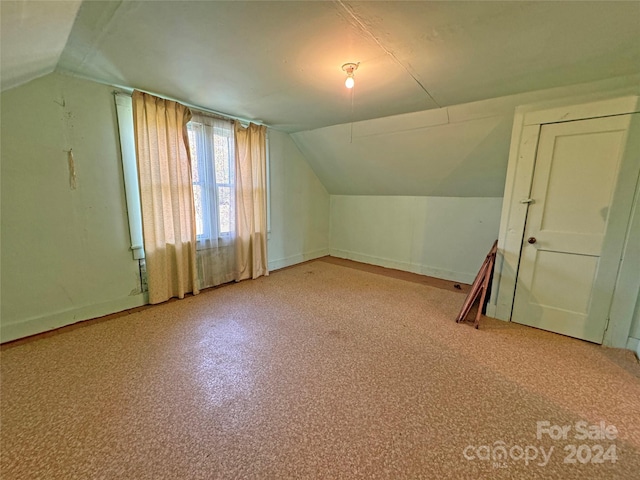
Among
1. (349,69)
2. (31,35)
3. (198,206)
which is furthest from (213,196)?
(349,69)

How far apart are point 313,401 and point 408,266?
10.9 feet

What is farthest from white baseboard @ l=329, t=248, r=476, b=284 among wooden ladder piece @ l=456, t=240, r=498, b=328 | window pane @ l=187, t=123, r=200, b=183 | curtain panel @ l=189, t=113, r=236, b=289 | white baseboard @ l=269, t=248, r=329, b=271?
window pane @ l=187, t=123, r=200, b=183

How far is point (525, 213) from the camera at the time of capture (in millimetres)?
2475

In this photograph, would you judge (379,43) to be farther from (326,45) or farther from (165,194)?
(165,194)

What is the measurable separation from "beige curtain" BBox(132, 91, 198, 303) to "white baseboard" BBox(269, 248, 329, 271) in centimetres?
144

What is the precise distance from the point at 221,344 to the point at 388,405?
4.65 ft

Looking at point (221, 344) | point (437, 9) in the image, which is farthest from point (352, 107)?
point (221, 344)

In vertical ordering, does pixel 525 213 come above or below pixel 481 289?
above

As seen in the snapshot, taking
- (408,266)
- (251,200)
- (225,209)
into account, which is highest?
(251,200)

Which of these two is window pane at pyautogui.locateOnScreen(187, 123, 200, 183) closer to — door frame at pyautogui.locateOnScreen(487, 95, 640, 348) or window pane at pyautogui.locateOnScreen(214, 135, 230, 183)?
window pane at pyautogui.locateOnScreen(214, 135, 230, 183)

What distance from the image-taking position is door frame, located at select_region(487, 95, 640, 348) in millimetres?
2076

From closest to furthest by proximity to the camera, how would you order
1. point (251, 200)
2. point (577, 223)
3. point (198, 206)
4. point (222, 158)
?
point (577, 223), point (198, 206), point (222, 158), point (251, 200)

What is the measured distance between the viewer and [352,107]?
290cm

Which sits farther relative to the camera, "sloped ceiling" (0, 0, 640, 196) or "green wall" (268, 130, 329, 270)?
"green wall" (268, 130, 329, 270)
